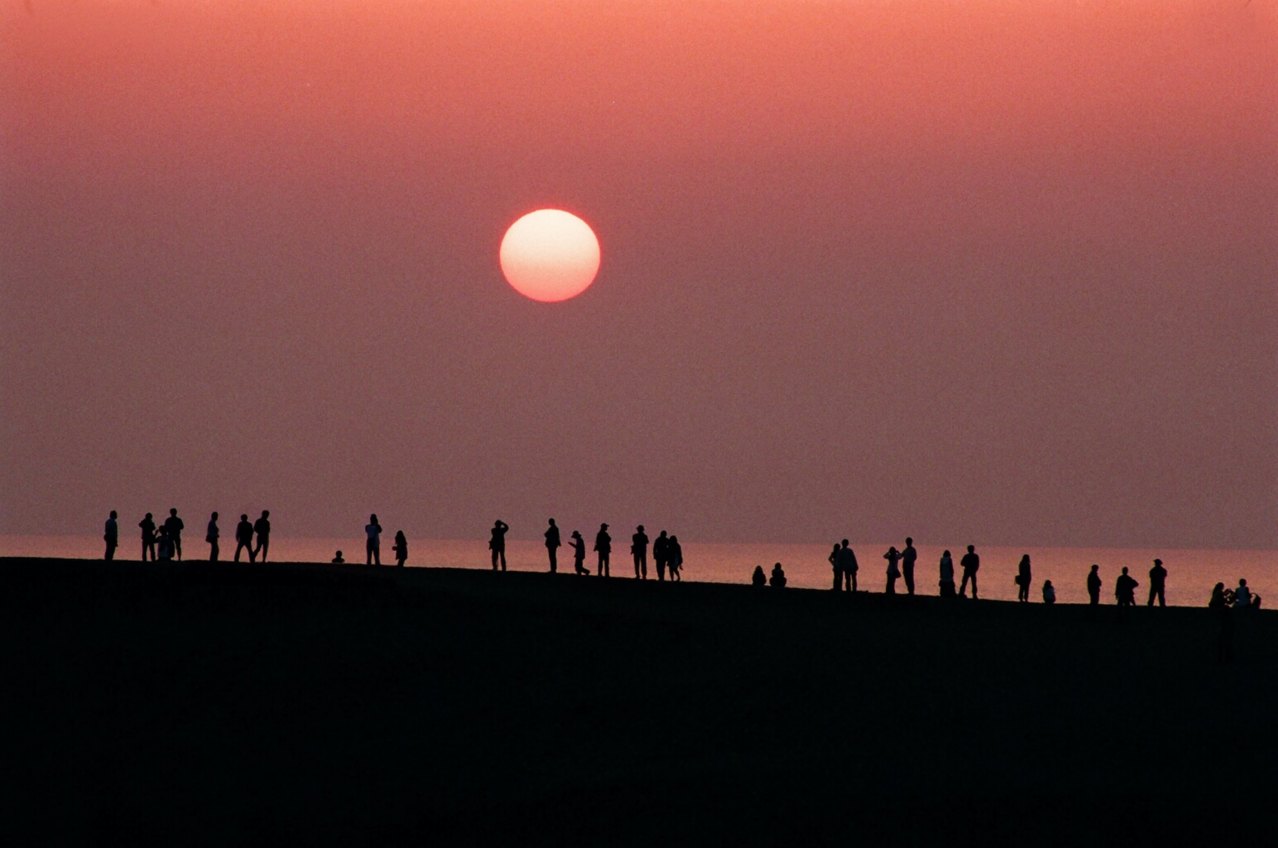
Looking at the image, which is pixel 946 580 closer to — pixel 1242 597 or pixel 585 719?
pixel 1242 597

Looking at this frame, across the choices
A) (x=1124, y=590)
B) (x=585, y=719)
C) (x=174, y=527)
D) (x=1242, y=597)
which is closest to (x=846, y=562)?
(x=1124, y=590)

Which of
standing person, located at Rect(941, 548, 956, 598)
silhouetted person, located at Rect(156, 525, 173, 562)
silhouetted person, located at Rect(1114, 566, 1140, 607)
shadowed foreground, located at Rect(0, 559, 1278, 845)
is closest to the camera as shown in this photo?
shadowed foreground, located at Rect(0, 559, 1278, 845)

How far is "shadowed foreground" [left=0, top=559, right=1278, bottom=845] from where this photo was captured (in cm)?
2039

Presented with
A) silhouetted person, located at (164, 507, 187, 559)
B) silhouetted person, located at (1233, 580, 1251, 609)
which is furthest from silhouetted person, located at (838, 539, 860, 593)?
silhouetted person, located at (164, 507, 187, 559)

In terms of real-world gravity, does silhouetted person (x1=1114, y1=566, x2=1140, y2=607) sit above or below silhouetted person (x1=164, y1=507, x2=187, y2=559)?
below

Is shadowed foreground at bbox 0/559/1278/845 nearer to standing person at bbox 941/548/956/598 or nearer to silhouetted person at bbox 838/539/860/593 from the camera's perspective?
standing person at bbox 941/548/956/598

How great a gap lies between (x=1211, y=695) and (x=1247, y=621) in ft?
55.5

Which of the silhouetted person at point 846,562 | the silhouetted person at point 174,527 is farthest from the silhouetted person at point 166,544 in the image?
the silhouetted person at point 846,562

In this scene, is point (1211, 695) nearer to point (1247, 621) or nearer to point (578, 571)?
point (1247, 621)

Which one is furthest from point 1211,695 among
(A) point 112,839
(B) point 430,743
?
(A) point 112,839

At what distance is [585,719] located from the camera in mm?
27500

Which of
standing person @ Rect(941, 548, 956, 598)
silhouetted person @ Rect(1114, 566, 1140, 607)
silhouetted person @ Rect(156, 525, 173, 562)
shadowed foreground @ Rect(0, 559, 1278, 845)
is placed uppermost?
silhouetted person @ Rect(156, 525, 173, 562)

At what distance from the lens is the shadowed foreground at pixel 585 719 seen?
20.4 m

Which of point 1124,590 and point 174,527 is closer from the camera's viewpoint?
point 1124,590
